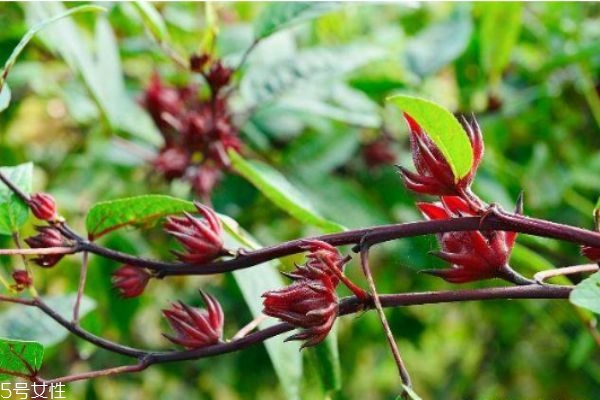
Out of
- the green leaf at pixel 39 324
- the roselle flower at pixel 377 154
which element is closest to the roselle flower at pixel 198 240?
the green leaf at pixel 39 324

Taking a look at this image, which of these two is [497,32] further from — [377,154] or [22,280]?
[22,280]

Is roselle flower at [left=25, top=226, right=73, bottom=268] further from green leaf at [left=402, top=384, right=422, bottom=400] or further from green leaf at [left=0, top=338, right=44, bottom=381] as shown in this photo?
green leaf at [left=402, top=384, right=422, bottom=400]

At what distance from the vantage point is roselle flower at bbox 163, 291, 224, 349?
603 millimetres

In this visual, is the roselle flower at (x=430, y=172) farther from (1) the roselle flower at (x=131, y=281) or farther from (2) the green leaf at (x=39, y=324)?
(2) the green leaf at (x=39, y=324)

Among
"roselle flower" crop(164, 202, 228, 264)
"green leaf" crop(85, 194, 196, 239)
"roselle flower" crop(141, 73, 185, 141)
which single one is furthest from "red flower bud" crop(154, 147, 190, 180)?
"roselle flower" crop(164, 202, 228, 264)

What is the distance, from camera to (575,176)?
4.49 ft

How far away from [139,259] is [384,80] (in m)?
0.68

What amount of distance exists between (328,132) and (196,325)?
2.35ft

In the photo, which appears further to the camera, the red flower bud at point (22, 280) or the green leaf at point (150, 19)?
the green leaf at point (150, 19)

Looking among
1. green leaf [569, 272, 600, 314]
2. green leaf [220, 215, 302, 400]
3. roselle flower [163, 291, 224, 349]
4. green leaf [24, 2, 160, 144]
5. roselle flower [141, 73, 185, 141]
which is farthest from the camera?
roselle flower [141, 73, 185, 141]

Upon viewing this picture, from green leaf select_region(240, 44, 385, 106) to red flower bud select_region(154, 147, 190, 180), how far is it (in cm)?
16

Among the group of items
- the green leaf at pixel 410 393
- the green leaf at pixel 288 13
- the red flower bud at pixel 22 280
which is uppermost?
the green leaf at pixel 288 13

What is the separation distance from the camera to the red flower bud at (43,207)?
67cm

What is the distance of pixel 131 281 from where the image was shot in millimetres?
662
